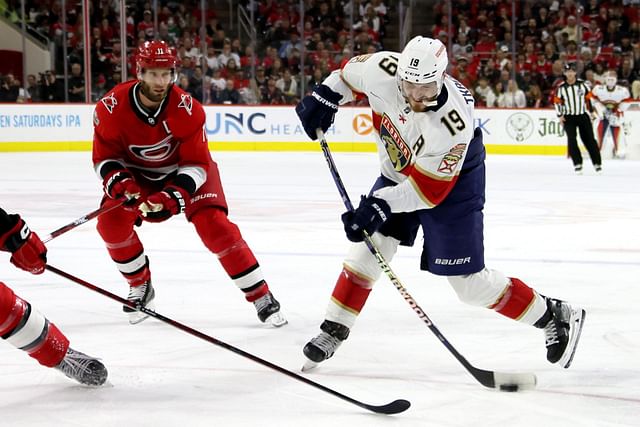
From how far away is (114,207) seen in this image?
339 centimetres

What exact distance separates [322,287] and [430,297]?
0.51 meters

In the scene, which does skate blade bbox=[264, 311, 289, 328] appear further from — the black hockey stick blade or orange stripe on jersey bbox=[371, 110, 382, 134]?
the black hockey stick blade

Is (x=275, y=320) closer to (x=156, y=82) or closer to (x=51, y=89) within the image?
(x=156, y=82)

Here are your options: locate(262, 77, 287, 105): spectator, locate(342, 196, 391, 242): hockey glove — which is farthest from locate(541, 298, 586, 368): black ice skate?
locate(262, 77, 287, 105): spectator

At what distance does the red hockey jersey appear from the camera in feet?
11.3

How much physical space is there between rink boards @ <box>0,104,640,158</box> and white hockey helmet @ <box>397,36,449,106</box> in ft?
30.0

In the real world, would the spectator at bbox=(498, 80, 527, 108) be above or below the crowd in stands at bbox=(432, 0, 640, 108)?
below

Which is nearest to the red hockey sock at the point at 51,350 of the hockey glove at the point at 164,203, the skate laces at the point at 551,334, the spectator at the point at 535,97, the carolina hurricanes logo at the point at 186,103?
the hockey glove at the point at 164,203

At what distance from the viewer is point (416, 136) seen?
9.23 ft

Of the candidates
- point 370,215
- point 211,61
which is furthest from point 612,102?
point 370,215

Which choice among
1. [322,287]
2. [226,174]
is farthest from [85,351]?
[226,174]

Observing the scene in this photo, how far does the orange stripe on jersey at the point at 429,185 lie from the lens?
2695 millimetres

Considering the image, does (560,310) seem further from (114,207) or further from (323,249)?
(323,249)

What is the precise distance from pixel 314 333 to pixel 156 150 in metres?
0.89
